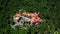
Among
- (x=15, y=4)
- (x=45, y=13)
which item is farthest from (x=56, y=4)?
(x=15, y=4)

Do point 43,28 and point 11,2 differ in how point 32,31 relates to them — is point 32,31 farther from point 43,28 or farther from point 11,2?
point 11,2

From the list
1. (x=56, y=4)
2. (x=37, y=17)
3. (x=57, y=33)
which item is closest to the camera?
(x=57, y=33)

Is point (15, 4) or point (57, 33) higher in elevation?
point (15, 4)

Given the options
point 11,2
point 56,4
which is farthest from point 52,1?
point 11,2

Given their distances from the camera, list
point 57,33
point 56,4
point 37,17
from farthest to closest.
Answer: point 56,4
point 37,17
point 57,33

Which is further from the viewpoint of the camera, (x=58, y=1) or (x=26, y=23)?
(x=58, y=1)

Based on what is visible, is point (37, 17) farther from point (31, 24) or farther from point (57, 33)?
point (57, 33)
